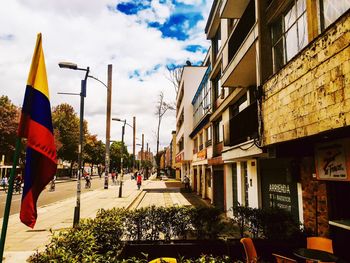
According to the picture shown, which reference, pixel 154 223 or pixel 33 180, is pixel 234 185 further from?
pixel 33 180

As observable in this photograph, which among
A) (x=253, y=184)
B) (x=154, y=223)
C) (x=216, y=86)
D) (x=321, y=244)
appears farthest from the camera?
(x=216, y=86)

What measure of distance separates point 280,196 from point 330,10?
625 centimetres

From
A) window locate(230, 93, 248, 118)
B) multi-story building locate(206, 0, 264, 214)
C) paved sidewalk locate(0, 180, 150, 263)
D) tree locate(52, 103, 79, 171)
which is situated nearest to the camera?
paved sidewalk locate(0, 180, 150, 263)

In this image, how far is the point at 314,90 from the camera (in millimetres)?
5633

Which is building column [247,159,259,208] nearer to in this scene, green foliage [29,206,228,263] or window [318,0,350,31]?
green foliage [29,206,228,263]

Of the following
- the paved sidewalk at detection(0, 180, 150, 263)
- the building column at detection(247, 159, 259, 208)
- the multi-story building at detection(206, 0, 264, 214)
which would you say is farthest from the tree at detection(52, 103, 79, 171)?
the building column at detection(247, 159, 259, 208)

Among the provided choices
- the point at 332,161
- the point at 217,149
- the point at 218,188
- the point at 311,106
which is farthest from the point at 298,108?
the point at 218,188

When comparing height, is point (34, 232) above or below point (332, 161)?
below

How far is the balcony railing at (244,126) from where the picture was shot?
363 inches

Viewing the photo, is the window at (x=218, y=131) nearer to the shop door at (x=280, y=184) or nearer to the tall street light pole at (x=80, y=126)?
the shop door at (x=280, y=184)

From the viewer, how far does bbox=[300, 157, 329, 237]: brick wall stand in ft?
23.4

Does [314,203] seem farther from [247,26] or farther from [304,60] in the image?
[247,26]

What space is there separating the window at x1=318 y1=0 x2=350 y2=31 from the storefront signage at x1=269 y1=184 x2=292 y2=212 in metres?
5.31

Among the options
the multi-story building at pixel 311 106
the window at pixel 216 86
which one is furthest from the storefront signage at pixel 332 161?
the window at pixel 216 86
